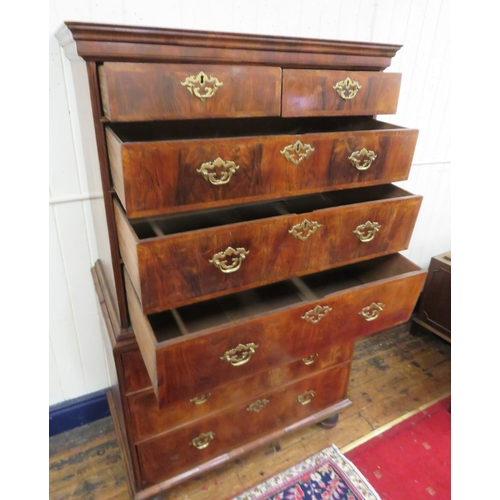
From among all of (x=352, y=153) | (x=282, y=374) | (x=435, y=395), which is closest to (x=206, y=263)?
(x=352, y=153)

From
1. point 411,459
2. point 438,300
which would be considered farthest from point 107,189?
point 438,300

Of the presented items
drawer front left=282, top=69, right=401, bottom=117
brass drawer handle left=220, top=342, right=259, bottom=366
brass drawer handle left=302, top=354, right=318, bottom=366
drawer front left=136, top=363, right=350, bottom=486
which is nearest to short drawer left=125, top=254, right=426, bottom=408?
brass drawer handle left=220, top=342, right=259, bottom=366

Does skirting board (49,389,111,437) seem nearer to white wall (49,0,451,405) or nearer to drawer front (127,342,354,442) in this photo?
white wall (49,0,451,405)

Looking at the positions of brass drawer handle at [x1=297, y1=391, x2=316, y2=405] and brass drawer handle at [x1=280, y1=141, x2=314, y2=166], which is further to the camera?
brass drawer handle at [x1=297, y1=391, x2=316, y2=405]

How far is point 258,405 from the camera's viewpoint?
1.20 meters

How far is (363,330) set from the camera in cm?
105

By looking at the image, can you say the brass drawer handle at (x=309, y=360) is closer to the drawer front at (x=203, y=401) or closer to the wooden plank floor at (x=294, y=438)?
the drawer front at (x=203, y=401)

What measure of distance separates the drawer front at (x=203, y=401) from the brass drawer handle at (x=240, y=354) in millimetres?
163

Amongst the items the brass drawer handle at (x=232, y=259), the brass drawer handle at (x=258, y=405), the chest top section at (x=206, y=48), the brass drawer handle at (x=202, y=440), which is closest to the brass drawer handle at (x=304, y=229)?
the brass drawer handle at (x=232, y=259)

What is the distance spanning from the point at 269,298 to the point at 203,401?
350 millimetres

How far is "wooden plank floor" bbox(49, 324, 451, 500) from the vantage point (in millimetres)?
1250

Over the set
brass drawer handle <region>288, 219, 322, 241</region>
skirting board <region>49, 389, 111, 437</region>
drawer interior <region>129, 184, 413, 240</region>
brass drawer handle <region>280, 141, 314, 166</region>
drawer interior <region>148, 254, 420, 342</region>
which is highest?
brass drawer handle <region>280, 141, 314, 166</region>

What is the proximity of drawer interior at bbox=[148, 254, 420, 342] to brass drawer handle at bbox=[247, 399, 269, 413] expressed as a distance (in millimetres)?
328

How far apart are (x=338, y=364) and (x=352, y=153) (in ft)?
2.46
